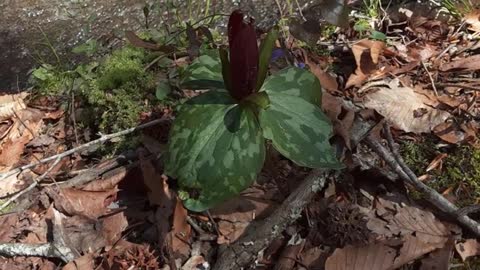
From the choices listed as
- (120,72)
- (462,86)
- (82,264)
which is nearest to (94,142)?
(120,72)

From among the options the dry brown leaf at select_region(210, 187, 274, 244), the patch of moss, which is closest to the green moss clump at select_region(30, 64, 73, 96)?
the dry brown leaf at select_region(210, 187, 274, 244)

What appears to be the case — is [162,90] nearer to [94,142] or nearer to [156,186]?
[94,142]

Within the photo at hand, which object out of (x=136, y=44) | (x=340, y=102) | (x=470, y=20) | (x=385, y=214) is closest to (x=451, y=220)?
(x=385, y=214)

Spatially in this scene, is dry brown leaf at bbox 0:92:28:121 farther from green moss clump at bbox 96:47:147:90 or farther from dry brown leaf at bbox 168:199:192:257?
dry brown leaf at bbox 168:199:192:257

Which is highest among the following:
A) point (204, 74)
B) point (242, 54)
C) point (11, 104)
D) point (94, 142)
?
point (242, 54)

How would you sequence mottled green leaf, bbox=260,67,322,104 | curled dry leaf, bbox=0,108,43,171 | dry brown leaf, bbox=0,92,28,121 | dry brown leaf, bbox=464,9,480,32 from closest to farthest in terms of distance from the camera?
mottled green leaf, bbox=260,67,322,104, curled dry leaf, bbox=0,108,43,171, dry brown leaf, bbox=464,9,480,32, dry brown leaf, bbox=0,92,28,121

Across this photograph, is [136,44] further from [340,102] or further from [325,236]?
[325,236]

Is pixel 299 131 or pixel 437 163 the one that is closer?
pixel 299 131

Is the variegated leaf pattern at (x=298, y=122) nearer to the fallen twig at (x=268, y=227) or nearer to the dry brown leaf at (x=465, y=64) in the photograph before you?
the fallen twig at (x=268, y=227)
